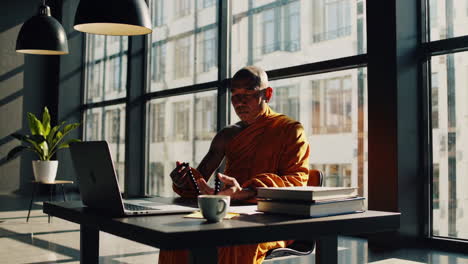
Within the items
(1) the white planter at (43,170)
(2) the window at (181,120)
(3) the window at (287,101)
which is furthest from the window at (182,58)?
(1) the white planter at (43,170)

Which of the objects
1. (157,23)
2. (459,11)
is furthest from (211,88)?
(459,11)

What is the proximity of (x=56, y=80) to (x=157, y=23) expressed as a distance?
2.81 meters

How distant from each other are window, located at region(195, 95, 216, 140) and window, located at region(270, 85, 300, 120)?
1101 millimetres

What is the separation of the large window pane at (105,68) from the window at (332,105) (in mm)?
3861

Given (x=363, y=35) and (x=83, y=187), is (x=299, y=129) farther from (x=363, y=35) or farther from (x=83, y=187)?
(x=363, y=35)

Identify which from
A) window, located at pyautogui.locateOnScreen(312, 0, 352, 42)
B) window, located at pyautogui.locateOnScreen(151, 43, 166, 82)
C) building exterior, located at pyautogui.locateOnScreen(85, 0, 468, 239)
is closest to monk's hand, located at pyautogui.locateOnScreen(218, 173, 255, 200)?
building exterior, located at pyautogui.locateOnScreen(85, 0, 468, 239)

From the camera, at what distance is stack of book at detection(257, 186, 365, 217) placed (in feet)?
4.30

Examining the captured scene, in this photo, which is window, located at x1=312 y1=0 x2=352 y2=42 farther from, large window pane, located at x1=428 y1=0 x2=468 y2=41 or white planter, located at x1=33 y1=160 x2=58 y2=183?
white planter, located at x1=33 y1=160 x2=58 y2=183

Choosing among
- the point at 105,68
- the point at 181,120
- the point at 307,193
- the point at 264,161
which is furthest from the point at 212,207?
the point at 105,68

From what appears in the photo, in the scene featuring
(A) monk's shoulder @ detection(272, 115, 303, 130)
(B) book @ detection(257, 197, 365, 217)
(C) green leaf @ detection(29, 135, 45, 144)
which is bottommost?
(B) book @ detection(257, 197, 365, 217)

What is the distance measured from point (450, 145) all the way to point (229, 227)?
3185 mm

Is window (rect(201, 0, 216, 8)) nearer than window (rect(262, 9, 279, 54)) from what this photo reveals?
No

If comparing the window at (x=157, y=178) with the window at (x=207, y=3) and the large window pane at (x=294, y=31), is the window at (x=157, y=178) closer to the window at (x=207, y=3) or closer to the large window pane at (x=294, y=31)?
the large window pane at (x=294, y=31)

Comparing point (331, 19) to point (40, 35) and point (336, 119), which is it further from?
point (40, 35)
